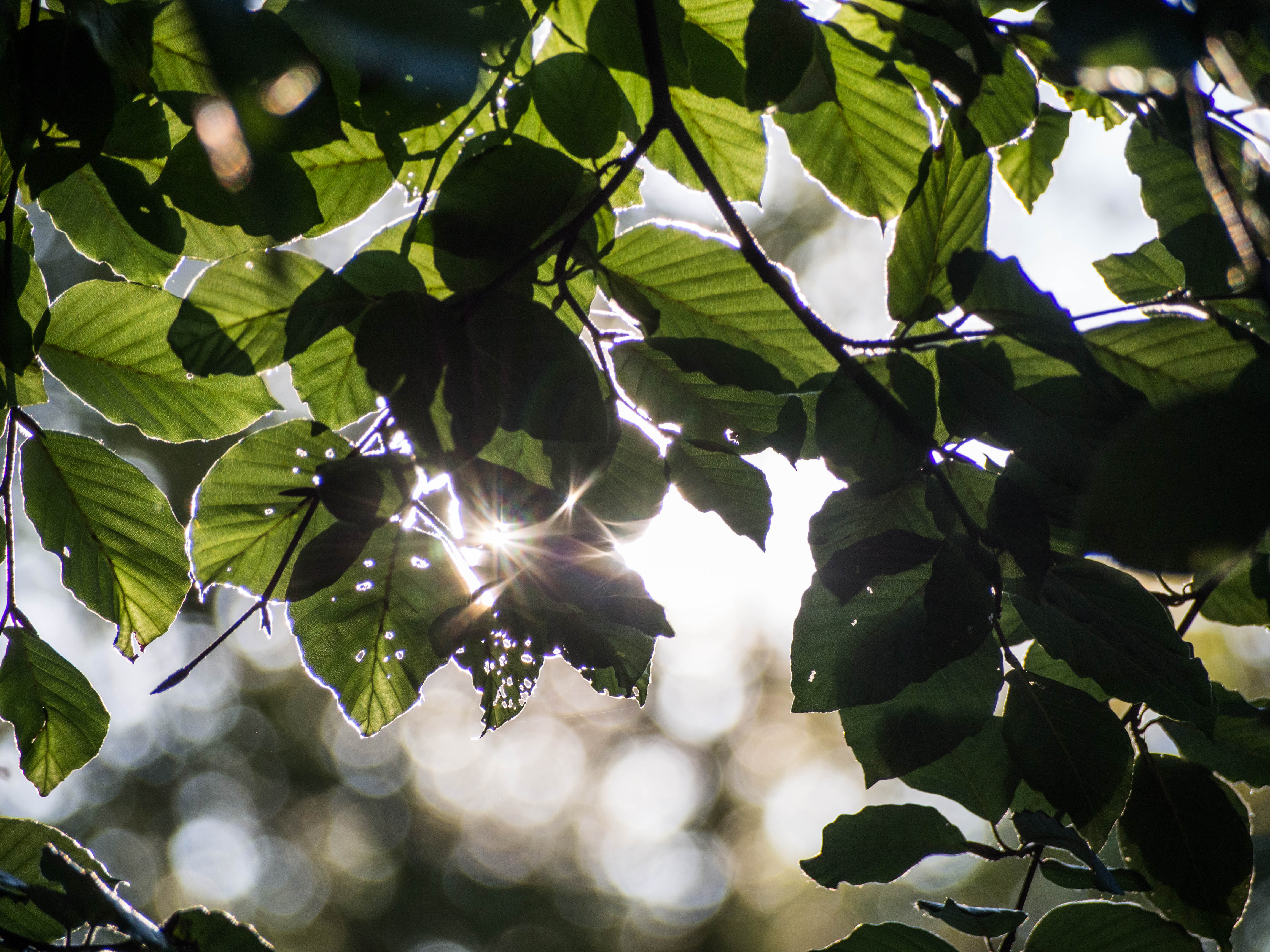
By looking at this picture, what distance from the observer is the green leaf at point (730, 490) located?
25.7 inches

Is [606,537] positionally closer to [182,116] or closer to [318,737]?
[182,116]

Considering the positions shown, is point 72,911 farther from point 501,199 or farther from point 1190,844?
point 1190,844

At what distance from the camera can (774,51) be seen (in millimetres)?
581

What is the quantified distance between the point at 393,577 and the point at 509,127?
40 cm

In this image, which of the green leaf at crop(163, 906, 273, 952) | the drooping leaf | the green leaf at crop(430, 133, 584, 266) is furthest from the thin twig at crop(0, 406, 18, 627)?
the drooping leaf

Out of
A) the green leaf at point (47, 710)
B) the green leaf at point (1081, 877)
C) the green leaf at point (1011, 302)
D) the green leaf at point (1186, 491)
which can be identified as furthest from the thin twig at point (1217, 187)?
the green leaf at point (47, 710)

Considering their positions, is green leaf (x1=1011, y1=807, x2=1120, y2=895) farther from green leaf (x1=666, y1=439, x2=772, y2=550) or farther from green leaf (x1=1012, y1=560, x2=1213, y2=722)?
green leaf (x1=666, y1=439, x2=772, y2=550)

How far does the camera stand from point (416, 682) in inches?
29.0

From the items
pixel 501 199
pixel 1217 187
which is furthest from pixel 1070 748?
pixel 501 199

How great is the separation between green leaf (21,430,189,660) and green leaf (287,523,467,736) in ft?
0.53

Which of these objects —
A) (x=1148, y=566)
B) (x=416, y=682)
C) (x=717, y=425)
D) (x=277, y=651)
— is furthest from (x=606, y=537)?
(x=277, y=651)

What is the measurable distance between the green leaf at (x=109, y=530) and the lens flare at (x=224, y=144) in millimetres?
331

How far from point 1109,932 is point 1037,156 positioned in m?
0.81

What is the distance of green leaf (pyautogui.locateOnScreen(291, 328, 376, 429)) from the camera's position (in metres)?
0.67
